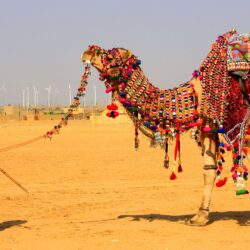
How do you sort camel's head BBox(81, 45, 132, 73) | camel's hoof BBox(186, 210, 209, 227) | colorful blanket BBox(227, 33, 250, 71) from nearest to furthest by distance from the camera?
colorful blanket BBox(227, 33, 250, 71) → camel's head BBox(81, 45, 132, 73) → camel's hoof BBox(186, 210, 209, 227)

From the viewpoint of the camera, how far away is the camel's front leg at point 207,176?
1020 cm

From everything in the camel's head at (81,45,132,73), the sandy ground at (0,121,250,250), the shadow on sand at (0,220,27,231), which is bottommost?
the shadow on sand at (0,220,27,231)

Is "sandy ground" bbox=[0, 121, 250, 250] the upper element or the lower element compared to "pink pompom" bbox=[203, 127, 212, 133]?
lower

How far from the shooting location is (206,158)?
33.6 feet

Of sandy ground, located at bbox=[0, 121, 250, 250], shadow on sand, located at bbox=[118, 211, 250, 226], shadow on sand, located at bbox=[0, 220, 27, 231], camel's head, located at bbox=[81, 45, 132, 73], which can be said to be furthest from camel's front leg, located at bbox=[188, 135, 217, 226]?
shadow on sand, located at bbox=[0, 220, 27, 231]

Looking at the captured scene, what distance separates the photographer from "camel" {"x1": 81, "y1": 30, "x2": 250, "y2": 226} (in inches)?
391

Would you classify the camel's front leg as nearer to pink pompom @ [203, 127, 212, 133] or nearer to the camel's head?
pink pompom @ [203, 127, 212, 133]

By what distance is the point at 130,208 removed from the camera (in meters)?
12.0

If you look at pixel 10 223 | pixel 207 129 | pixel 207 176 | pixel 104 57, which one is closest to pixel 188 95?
pixel 207 129

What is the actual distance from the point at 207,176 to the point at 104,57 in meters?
2.48

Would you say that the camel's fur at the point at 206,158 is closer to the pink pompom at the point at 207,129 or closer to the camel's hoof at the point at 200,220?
the camel's hoof at the point at 200,220

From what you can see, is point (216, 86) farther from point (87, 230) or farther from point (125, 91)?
Result: point (87, 230)

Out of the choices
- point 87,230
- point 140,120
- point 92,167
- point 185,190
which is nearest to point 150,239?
point 87,230

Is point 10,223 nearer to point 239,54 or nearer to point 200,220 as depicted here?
point 200,220
